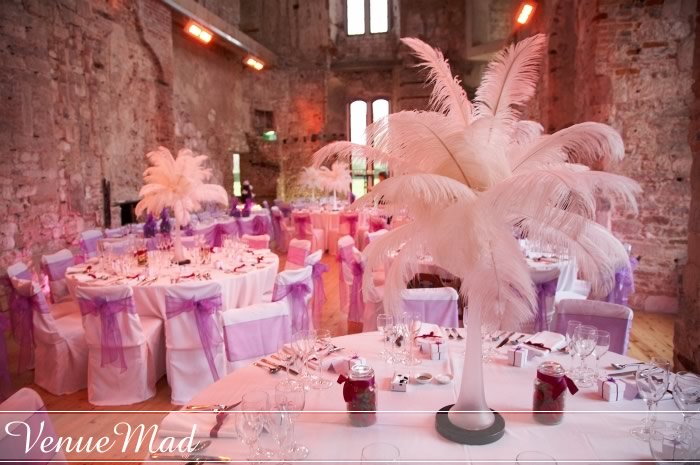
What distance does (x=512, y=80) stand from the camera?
1.76 m

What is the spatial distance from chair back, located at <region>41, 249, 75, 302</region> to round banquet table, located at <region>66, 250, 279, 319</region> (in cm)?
70

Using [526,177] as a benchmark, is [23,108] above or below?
above

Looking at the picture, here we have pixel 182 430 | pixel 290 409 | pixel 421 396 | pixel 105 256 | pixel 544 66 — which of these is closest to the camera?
pixel 290 409

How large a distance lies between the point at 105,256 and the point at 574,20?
728 centimetres

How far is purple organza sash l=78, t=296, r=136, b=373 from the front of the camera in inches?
138

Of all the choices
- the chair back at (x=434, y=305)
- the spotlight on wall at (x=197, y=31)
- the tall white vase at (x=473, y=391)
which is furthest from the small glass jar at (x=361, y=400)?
the spotlight on wall at (x=197, y=31)

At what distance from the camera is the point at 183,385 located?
372 cm

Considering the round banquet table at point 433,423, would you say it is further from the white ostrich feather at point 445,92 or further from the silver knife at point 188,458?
the white ostrich feather at point 445,92

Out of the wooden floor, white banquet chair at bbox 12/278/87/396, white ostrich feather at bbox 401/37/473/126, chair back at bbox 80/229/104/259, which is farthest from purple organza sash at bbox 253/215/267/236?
white ostrich feather at bbox 401/37/473/126

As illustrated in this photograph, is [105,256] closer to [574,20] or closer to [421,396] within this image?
[421,396]

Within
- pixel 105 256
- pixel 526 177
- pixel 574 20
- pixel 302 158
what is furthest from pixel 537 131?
pixel 302 158

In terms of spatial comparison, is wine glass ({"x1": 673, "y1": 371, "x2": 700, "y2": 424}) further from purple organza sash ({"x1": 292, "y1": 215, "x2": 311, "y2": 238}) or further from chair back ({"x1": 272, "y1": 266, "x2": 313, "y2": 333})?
purple organza sash ({"x1": 292, "y1": 215, "x2": 311, "y2": 238})

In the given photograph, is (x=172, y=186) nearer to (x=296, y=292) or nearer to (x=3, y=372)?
(x=296, y=292)

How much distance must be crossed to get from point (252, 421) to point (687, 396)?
1520 mm
